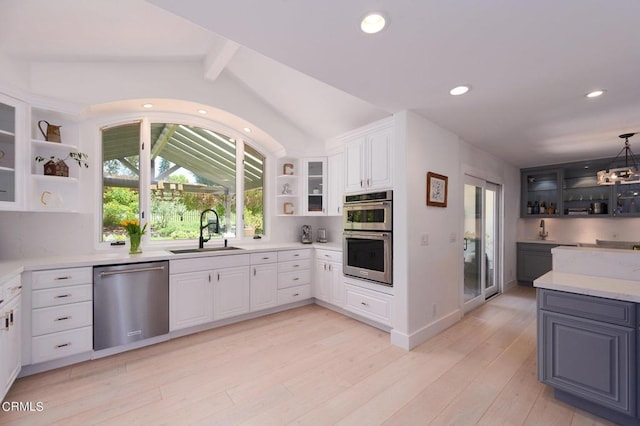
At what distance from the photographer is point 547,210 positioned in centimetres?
529

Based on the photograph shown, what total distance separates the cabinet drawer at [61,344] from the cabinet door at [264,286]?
1.64 meters

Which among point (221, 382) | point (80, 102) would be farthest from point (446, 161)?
point (80, 102)

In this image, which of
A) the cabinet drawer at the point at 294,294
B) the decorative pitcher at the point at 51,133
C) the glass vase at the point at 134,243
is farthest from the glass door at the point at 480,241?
the decorative pitcher at the point at 51,133

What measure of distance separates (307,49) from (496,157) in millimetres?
4251

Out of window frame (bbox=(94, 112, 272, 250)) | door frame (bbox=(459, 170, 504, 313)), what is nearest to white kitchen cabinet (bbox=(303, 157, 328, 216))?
window frame (bbox=(94, 112, 272, 250))

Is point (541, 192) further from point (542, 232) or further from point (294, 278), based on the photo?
point (294, 278)

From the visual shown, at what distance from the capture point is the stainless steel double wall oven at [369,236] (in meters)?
3.00

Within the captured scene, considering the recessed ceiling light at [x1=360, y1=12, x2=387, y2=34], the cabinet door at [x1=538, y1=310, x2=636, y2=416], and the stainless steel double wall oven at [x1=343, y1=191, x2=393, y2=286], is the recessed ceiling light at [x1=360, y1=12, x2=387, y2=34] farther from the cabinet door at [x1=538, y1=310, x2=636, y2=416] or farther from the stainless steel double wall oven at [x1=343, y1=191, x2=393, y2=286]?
the cabinet door at [x1=538, y1=310, x2=636, y2=416]

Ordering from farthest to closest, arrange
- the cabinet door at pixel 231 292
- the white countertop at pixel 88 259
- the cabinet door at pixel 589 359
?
the cabinet door at pixel 231 292 → the white countertop at pixel 88 259 → the cabinet door at pixel 589 359

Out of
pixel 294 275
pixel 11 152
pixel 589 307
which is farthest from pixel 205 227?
pixel 589 307

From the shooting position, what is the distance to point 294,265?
13.0ft

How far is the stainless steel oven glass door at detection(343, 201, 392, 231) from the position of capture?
3.02 metres

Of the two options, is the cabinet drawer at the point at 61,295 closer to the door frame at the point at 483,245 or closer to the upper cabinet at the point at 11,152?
the upper cabinet at the point at 11,152

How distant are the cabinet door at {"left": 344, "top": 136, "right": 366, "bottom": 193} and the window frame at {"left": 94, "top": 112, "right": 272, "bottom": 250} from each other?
57.1 inches
